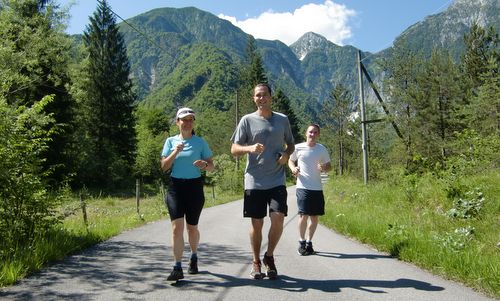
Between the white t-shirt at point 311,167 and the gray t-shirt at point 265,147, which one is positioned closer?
the gray t-shirt at point 265,147

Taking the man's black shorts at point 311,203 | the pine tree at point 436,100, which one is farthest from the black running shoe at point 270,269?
the pine tree at point 436,100

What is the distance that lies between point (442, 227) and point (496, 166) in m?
4.29

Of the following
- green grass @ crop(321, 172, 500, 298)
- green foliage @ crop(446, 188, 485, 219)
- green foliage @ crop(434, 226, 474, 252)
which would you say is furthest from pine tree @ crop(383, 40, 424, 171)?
green foliage @ crop(434, 226, 474, 252)

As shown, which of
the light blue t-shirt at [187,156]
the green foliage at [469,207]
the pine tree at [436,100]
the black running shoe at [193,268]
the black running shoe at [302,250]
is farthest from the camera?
the pine tree at [436,100]

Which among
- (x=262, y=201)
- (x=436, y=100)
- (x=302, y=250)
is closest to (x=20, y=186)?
(x=262, y=201)

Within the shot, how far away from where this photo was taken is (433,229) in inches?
291

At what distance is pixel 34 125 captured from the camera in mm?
7387

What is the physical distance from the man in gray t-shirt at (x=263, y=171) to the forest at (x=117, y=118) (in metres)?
3.13

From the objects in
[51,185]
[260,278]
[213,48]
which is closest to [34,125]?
[51,185]

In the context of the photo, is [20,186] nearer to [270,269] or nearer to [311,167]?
[270,269]

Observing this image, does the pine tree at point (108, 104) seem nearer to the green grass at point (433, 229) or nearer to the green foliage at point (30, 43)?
the green foliage at point (30, 43)

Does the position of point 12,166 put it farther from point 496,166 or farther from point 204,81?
point 204,81

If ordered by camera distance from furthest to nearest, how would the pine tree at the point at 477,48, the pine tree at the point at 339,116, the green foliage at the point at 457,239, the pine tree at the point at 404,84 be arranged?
the pine tree at the point at 339,116
the pine tree at the point at 477,48
the pine tree at the point at 404,84
the green foliage at the point at 457,239

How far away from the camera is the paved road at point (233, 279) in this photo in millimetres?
4191
